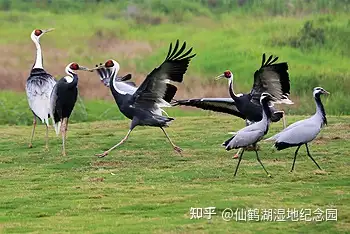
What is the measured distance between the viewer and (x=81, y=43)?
30047 millimetres

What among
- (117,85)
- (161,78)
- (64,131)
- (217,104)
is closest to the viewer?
(161,78)

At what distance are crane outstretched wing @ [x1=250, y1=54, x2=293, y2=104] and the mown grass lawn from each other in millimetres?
959

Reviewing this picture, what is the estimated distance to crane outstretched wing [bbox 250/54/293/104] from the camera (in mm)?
14875

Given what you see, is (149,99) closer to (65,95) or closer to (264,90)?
(65,95)

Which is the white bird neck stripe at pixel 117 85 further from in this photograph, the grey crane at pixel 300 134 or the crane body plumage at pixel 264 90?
the grey crane at pixel 300 134

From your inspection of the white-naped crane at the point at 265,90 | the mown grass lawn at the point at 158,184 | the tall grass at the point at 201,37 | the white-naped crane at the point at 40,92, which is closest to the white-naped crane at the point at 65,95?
the white-naped crane at the point at 40,92

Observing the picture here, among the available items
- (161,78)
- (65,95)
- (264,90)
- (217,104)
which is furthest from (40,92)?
(264,90)

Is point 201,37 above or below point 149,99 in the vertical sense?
below

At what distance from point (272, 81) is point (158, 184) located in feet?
10.8

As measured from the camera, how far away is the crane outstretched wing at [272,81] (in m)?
14.9

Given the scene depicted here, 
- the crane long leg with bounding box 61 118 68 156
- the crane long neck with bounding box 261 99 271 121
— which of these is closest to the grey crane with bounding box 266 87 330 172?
the crane long neck with bounding box 261 99 271 121

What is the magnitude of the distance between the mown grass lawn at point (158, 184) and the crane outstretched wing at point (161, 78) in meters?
0.92

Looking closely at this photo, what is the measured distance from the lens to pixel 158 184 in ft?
41.9

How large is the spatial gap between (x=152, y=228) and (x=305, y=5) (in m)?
24.5
